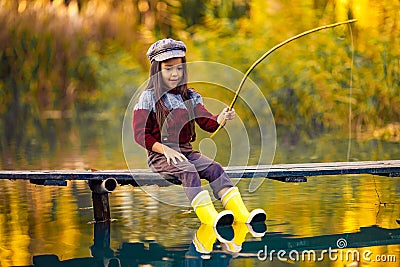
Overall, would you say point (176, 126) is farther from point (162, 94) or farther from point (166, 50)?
point (166, 50)

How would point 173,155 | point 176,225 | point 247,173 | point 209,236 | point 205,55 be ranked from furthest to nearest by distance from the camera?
point 205,55 → point 247,173 → point 176,225 → point 173,155 → point 209,236

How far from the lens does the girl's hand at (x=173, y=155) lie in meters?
6.21

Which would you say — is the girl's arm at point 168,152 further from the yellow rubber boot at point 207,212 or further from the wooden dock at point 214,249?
the wooden dock at point 214,249

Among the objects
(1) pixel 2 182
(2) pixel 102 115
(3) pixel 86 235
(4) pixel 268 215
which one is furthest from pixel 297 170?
(2) pixel 102 115

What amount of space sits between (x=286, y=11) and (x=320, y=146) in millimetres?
2646

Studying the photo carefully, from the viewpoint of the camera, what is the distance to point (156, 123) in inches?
250

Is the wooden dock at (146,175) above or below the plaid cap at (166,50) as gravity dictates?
below

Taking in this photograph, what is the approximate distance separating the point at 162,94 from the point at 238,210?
30.3 inches

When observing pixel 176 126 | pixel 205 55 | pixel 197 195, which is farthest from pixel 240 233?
pixel 205 55

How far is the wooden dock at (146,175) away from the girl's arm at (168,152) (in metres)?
0.12

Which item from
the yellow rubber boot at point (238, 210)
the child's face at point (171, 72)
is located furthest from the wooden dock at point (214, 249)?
the child's face at point (171, 72)

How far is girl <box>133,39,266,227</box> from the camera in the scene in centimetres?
621

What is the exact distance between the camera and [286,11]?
1341cm

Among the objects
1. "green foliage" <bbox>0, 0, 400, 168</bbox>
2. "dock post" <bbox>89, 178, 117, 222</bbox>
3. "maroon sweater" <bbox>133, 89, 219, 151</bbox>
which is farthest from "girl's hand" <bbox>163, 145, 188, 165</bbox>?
"green foliage" <bbox>0, 0, 400, 168</bbox>
